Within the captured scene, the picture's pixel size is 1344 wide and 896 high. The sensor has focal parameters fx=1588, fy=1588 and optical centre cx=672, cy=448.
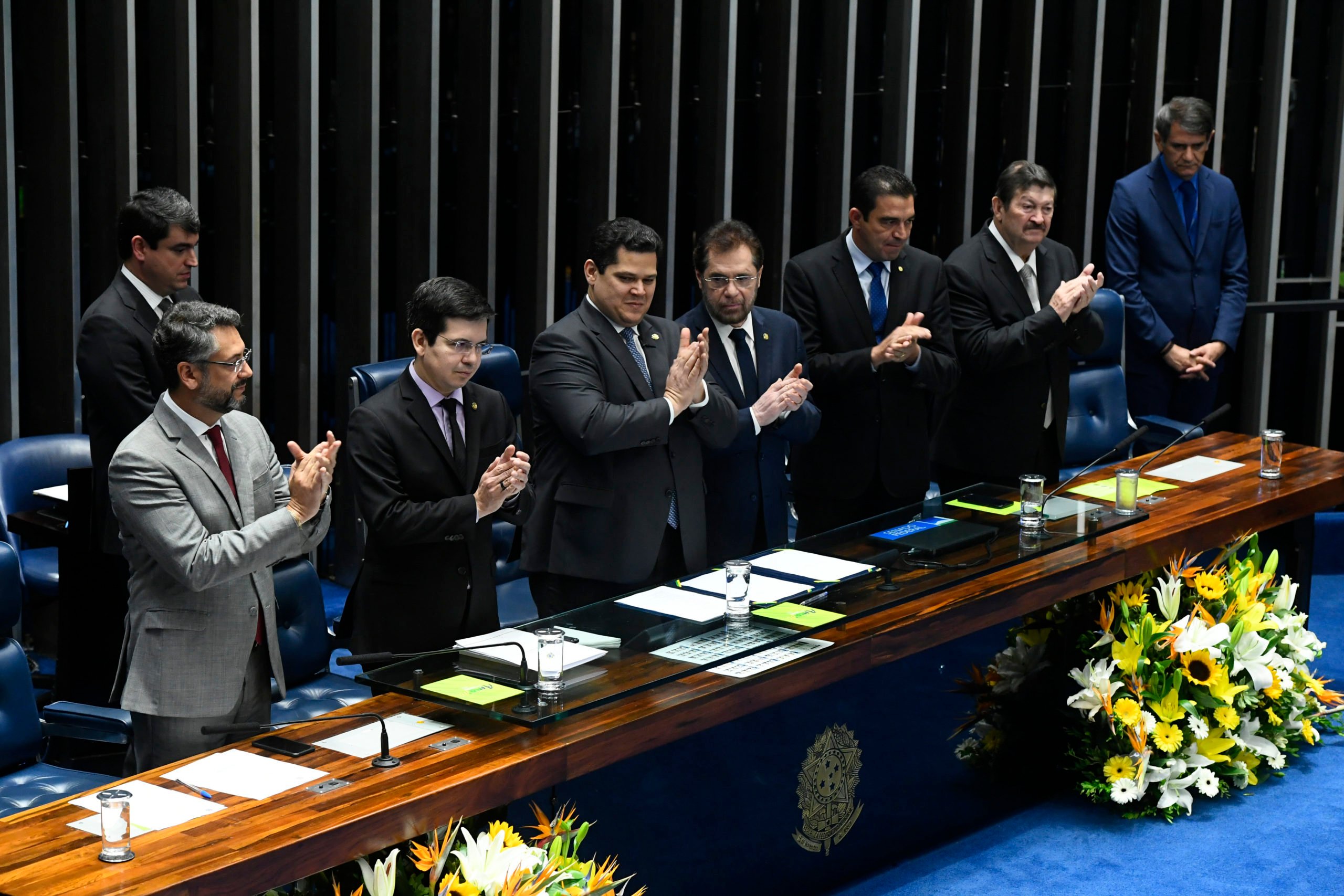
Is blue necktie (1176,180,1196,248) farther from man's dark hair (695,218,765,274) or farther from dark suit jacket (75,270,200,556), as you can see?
dark suit jacket (75,270,200,556)

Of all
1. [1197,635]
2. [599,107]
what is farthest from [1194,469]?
[599,107]

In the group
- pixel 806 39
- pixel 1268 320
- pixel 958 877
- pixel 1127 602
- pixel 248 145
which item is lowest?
pixel 958 877

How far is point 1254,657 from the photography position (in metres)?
4.21

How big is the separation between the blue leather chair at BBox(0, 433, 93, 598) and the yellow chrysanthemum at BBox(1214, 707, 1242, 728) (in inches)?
126

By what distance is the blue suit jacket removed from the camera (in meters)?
5.68

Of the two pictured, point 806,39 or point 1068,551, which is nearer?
point 1068,551

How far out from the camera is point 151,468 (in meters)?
2.92

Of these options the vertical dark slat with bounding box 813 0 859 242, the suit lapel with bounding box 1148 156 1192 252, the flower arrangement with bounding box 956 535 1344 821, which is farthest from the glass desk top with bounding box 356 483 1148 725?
the vertical dark slat with bounding box 813 0 859 242

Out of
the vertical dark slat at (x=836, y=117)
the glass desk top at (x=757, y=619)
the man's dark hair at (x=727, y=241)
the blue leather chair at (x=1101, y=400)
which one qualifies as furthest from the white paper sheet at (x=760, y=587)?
the vertical dark slat at (x=836, y=117)

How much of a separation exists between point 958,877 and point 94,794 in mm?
2016

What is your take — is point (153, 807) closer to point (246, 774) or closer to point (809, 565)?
point (246, 774)

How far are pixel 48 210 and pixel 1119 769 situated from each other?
11.9 ft

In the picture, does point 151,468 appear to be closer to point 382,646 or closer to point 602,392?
point 382,646

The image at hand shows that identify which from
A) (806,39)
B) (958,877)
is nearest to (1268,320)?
(806,39)
